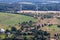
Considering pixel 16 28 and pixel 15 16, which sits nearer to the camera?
pixel 16 28

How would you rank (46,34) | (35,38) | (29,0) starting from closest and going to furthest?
(35,38) → (46,34) → (29,0)

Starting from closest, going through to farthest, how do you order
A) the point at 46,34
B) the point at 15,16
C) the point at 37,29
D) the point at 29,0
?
the point at 46,34
the point at 37,29
the point at 15,16
the point at 29,0

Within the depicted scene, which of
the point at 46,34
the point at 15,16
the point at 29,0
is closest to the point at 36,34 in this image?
the point at 46,34

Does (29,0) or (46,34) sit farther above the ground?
(46,34)

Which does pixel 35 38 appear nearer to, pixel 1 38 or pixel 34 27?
pixel 1 38

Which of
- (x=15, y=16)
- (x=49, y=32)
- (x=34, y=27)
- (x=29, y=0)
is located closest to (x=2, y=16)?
(x=15, y=16)

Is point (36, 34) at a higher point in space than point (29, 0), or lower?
higher

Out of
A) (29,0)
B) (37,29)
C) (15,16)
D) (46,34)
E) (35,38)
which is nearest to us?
(35,38)

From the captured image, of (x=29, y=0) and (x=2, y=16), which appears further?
(x=29, y=0)

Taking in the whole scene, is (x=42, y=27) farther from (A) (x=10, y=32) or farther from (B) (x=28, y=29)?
(A) (x=10, y=32)
